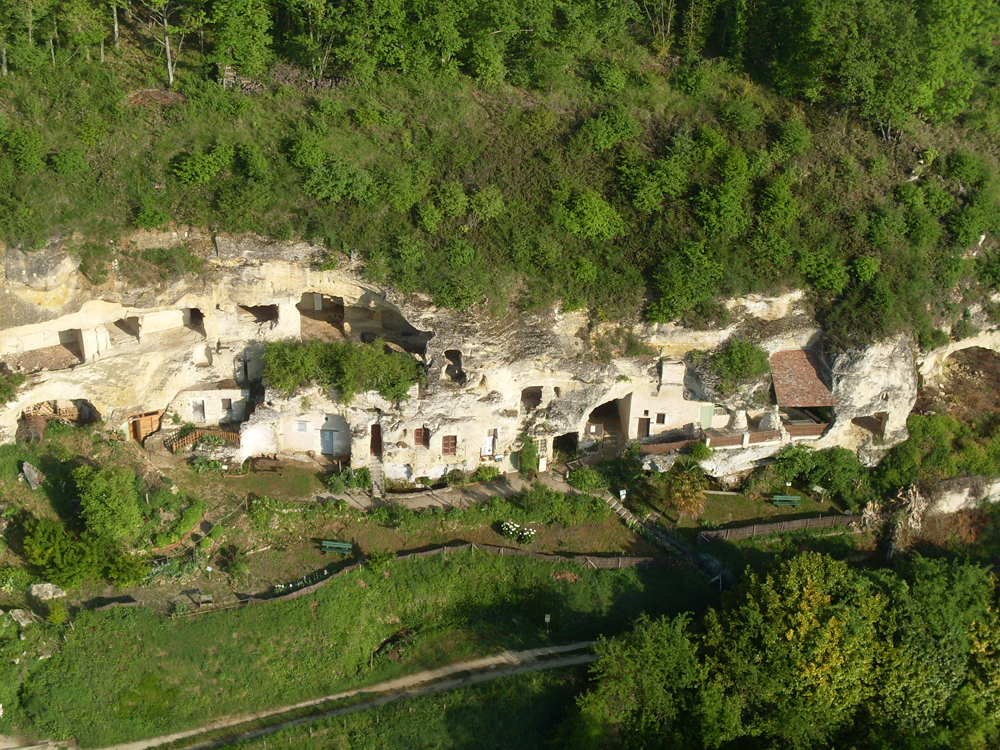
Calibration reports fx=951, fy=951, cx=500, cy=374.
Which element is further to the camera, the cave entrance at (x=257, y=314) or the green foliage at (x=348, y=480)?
the cave entrance at (x=257, y=314)

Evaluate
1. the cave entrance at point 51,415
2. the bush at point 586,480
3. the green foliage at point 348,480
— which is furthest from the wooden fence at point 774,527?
the cave entrance at point 51,415

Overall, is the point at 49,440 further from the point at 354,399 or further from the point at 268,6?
the point at 268,6

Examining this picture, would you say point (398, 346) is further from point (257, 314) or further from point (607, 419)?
point (607, 419)

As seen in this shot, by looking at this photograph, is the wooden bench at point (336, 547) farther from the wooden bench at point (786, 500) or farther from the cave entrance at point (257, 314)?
the wooden bench at point (786, 500)

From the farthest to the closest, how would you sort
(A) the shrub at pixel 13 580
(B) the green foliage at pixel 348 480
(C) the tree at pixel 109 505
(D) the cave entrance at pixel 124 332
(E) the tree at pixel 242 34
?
(E) the tree at pixel 242 34 < (B) the green foliage at pixel 348 480 < (D) the cave entrance at pixel 124 332 < (C) the tree at pixel 109 505 < (A) the shrub at pixel 13 580

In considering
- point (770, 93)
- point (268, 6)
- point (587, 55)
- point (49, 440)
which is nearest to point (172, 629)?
point (49, 440)

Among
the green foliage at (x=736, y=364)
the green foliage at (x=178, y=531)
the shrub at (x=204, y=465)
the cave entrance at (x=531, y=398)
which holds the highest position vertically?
the green foliage at (x=736, y=364)

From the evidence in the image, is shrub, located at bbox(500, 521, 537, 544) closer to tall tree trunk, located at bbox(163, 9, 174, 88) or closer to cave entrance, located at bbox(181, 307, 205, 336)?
cave entrance, located at bbox(181, 307, 205, 336)
